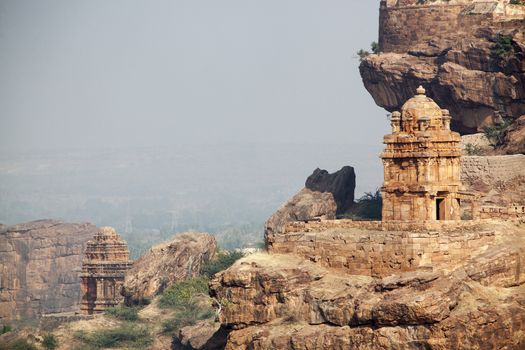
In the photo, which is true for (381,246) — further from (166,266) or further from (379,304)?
(166,266)

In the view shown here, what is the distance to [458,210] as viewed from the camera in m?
84.3

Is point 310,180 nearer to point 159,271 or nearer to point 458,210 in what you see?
point 159,271

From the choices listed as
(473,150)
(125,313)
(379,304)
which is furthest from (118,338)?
(379,304)

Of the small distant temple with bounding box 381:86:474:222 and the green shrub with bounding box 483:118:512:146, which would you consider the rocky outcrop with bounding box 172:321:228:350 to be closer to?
the small distant temple with bounding box 381:86:474:222

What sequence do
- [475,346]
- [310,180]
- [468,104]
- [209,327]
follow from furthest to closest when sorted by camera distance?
[310,180], [468,104], [209,327], [475,346]

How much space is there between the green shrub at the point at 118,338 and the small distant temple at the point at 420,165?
24.3 meters

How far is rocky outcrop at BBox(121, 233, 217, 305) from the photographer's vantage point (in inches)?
4587

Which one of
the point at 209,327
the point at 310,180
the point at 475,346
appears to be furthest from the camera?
the point at 310,180

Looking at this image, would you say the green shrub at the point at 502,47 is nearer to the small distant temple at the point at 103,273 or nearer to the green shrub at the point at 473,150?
the green shrub at the point at 473,150

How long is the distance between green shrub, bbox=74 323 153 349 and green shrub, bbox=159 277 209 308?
138 inches

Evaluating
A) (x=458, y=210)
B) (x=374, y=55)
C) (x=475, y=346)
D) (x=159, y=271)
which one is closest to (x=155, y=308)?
(x=159, y=271)

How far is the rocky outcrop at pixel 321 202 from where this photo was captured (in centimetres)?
10900

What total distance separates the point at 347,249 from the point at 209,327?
627 inches

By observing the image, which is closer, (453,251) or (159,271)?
(453,251)
